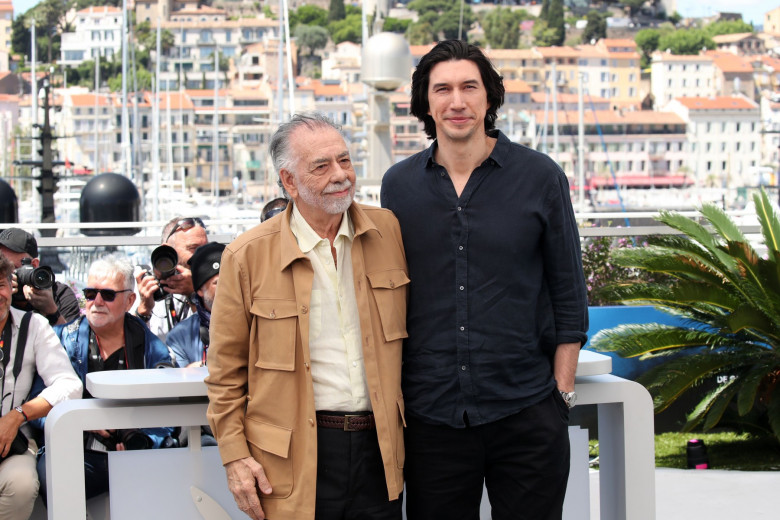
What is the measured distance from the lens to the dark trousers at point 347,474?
2.48m

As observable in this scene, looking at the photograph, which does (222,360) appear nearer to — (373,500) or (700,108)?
(373,500)

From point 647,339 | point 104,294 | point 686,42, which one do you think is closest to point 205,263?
point 104,294

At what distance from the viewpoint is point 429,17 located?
148 meters

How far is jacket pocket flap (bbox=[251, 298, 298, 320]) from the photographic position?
8.01 feet

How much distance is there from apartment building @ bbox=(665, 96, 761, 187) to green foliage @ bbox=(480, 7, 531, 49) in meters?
38.4

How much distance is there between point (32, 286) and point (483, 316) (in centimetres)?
234

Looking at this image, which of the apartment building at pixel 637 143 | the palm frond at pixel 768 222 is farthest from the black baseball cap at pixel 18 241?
the apartment building at pixel 637 143

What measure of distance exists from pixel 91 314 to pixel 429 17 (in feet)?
487

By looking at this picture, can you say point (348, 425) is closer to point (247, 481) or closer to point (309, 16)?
point (247, 481)

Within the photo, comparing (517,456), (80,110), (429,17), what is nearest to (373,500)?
(517,456)

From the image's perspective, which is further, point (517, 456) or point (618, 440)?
point (618, 440)

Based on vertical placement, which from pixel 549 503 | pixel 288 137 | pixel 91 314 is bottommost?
pixel 549 503

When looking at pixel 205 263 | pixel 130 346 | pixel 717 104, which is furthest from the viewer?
pixel 717 104

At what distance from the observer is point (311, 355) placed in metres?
2.49
